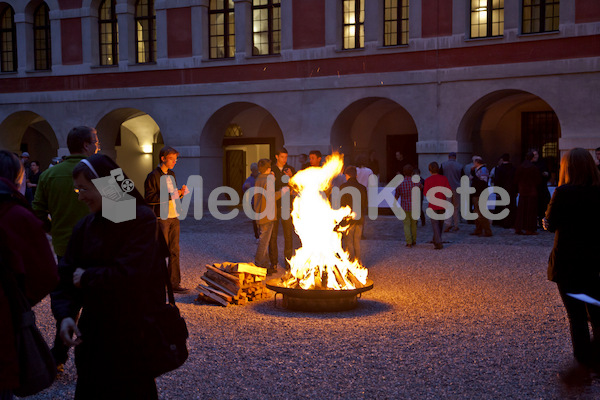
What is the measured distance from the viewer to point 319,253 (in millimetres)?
8445

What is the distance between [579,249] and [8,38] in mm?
24044

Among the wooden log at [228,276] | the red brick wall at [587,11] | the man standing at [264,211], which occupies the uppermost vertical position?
the red brick wall at [587,11]

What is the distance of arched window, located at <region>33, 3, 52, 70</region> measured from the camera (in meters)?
24.2

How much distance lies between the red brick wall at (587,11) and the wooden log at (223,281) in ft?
42.8

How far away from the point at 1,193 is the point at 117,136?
23.4m

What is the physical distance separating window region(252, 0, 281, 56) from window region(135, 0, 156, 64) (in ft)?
12.0

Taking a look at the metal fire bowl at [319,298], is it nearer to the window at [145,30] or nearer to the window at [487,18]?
the window at [487,18]

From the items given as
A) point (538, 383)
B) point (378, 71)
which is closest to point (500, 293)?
point (538, 383)

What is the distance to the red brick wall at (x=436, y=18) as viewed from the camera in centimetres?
1880

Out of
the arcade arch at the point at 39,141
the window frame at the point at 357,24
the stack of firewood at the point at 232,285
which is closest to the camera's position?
the stack of firewood at the point at 232,285

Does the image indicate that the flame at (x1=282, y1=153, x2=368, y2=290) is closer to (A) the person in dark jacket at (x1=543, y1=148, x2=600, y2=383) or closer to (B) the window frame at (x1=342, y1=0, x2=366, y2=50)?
(A) the person in dark jacket at (x1=543, y1=148, x2=600, y2=383)

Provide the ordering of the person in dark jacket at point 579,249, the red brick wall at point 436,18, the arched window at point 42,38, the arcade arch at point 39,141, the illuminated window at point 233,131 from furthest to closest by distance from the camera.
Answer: the arcade arch at point 39,141, the illuminated window at point 233,131, the arched window at point 42,38, the red brick wall at point 436,18, the person in dark jacket at point 579,249

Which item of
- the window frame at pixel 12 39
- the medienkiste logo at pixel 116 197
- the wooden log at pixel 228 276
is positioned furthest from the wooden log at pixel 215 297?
the window frame at pixel 12 39

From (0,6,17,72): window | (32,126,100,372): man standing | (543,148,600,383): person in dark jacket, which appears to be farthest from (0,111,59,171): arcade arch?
(543,148,600,383): person in dark jacket
